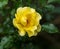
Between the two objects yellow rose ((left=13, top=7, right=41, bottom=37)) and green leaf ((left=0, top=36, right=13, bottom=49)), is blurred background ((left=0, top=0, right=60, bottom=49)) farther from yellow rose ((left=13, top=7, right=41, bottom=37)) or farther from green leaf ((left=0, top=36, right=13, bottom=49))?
yellow rose ((left=13, top=7, right=41, bottom=37))

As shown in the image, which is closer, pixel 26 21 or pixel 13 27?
pixel 26 21

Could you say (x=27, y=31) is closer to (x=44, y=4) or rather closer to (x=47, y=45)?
(x=44, y=4)

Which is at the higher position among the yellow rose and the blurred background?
the yellow rose

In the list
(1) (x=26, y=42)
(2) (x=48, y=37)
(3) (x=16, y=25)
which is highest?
(3) (x=16, y=25)

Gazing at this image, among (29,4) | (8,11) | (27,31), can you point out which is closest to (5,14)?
(8,11)

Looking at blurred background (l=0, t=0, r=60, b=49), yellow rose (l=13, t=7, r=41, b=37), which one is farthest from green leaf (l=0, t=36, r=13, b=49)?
yellow rose (l=13, t=7, r=41, b=37)

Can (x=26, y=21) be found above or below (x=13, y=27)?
above

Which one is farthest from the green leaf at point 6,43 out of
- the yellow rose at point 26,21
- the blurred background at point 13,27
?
the yellow rose at point 26,21

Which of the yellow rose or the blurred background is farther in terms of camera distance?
the blurred background

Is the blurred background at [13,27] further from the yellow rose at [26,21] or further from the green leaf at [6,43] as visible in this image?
the yellow rose at [26,21]
